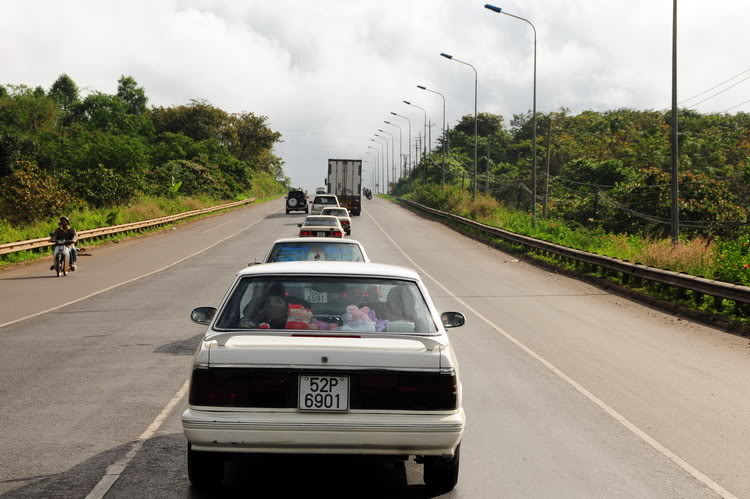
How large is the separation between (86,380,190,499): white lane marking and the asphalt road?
0.09 ft

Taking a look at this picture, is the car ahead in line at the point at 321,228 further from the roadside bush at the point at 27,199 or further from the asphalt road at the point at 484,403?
the roadside bush at the point at 27,199

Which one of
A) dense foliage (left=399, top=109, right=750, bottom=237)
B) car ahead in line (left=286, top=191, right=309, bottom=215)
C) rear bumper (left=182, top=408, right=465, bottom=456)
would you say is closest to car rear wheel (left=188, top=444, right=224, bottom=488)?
rear bumper (left=182, top=408, right=465, bottom=456)

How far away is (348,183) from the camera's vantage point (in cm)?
6378

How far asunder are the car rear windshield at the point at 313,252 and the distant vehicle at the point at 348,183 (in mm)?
51037

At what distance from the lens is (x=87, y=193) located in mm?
48688

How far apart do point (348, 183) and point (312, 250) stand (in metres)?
51.8

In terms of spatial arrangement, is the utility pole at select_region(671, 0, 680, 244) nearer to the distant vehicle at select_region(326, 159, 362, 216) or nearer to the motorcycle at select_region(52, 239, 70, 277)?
the motorcycle at select_region(52, 239, 70, 277)

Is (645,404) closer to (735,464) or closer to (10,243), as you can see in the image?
(735,464)

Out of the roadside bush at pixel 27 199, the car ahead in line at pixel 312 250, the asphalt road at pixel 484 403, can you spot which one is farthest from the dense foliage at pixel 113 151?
the car ahead in line at pixel 312 250

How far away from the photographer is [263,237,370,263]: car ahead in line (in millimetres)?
12070

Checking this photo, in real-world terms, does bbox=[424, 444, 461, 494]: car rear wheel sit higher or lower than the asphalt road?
higher

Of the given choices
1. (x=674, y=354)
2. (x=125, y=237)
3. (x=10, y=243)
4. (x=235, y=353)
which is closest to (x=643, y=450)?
(x=235, y=353)

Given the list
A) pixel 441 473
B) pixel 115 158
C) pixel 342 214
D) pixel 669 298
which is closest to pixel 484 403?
pixel 441 473

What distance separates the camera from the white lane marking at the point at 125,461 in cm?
545
